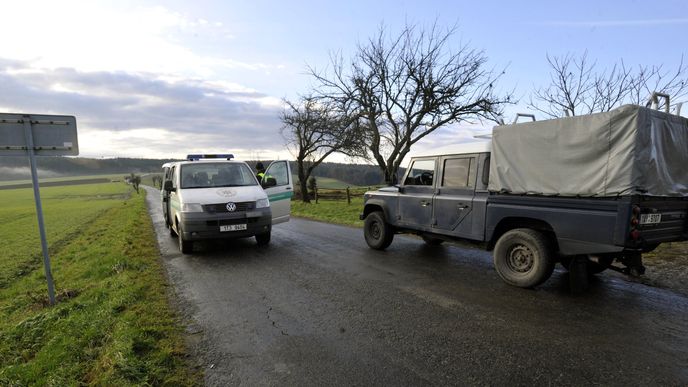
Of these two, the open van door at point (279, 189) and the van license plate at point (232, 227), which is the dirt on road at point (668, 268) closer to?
the van license plate at point (232, 227)

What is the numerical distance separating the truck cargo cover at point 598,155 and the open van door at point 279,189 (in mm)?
5899

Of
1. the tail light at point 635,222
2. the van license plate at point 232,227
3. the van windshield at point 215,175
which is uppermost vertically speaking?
the van windshield at point 215,175

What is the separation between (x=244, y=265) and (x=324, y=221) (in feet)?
23.6

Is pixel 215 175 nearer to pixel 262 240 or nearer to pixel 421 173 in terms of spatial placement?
pixel 262 240

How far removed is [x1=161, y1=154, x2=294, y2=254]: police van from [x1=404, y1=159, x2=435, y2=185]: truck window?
320 cm

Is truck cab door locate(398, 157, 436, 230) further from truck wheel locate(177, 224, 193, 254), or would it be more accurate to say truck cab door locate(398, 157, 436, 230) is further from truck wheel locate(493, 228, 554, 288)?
truck wheel locate(177, 224, 193, 254)

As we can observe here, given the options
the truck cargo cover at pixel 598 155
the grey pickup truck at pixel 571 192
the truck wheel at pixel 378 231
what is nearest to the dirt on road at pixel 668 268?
the grey pickup truck at pixel 571 192

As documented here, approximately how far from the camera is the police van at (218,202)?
721 centimetres

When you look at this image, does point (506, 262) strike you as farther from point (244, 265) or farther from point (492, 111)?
point (492, 111)

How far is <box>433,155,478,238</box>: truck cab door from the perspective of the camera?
5785mm

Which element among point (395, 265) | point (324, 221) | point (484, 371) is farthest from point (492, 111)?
point (484, 371)

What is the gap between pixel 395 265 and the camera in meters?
6.37

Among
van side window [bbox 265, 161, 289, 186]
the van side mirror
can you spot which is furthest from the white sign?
van side window [bbox 265, 161, 289, 186]

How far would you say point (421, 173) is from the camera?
22.5 feet
